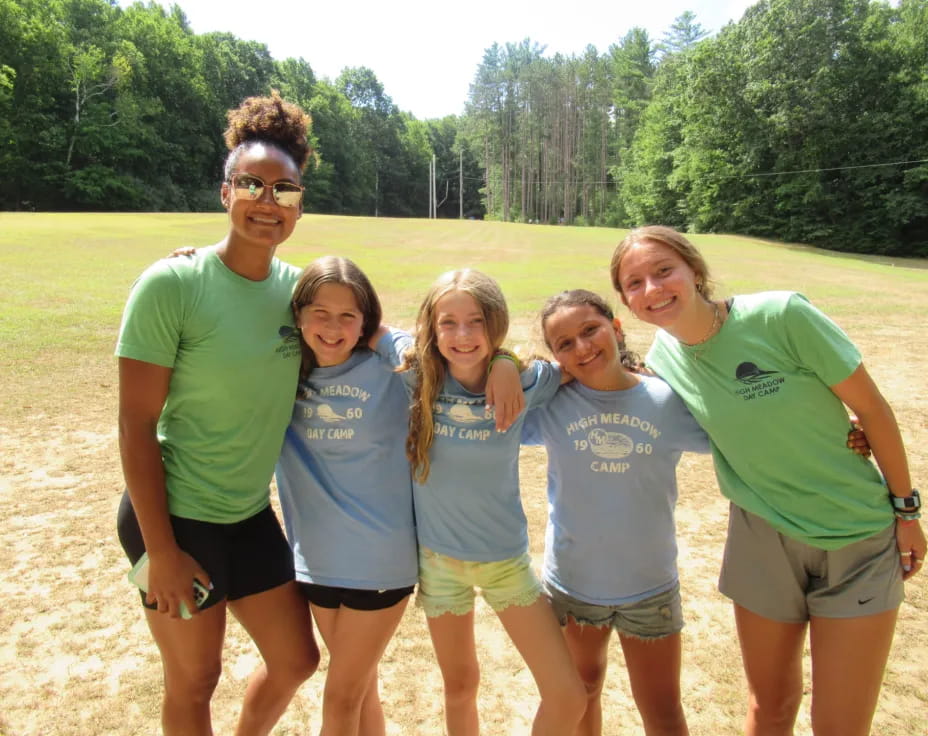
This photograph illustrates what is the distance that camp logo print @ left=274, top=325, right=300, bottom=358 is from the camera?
7.96 ft

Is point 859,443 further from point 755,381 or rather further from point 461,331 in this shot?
point 461,331

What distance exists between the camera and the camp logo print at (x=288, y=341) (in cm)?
243

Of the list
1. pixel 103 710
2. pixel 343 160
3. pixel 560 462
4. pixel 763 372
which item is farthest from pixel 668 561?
pixel 343 160

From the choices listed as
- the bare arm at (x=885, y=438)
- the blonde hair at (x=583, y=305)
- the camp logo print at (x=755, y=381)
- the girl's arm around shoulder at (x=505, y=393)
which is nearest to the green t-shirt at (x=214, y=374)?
the girl's arm around shoulder at (x=505, y=393)

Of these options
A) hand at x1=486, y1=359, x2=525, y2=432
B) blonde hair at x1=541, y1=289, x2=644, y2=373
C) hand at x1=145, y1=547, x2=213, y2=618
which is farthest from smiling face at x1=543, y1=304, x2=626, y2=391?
hand at x1=145, y1=547, x2=213, y2=618

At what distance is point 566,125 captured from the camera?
67.0m

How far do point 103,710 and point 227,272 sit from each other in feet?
7.17

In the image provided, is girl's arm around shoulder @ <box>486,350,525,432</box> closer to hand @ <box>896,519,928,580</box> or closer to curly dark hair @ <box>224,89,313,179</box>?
curly dark hair @ <box>224,89,313,179</box>

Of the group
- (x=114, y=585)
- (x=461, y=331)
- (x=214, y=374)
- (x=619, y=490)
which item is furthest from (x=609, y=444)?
(x=114, y=585)

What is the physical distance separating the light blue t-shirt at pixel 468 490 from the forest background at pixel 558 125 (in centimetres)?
4142

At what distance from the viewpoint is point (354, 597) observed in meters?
2.38

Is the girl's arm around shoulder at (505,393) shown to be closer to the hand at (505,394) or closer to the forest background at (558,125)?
the hand at (505,394)

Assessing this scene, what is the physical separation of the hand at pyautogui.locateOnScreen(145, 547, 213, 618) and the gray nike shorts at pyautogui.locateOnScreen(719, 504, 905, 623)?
2.01 metres

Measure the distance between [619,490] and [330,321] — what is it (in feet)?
4.23
